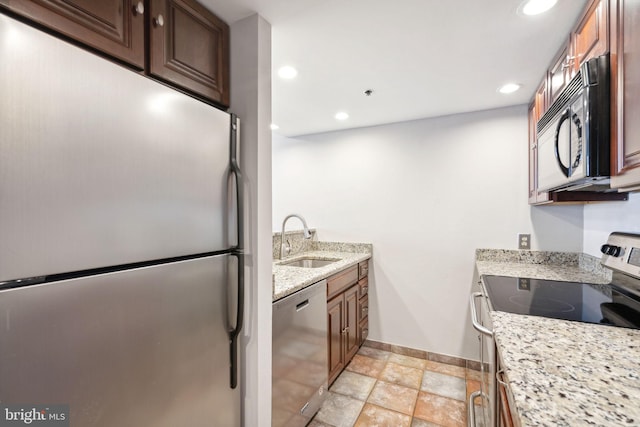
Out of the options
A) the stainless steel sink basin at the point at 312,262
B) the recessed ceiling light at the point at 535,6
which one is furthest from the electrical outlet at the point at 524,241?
the recessed ceiling light at the point at 535,6

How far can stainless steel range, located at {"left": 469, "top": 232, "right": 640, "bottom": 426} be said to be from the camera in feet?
3.69

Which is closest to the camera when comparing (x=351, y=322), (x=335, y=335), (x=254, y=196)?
(x=254, y=196)

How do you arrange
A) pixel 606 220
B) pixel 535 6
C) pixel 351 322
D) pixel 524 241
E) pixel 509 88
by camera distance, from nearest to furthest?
pixel 535 6 < pixel 606 220 < pixel 509 88 < pixel 524 241 < pixel 351 322

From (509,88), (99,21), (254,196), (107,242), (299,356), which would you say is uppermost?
(509,88)

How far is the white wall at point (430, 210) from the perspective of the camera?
7.80 ft

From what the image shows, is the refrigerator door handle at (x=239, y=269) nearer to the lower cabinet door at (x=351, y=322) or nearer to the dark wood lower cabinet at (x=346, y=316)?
the dark wood lower cabinet at (x=346, y=316)

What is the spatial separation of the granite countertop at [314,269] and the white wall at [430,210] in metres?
0.13

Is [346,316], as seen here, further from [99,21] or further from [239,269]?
[99,21]

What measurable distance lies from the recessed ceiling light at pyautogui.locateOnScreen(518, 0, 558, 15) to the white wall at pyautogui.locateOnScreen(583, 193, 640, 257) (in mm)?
1064

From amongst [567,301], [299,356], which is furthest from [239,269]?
[567,301]

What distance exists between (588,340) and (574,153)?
68cm

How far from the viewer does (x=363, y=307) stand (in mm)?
2764

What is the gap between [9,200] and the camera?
0.64 metres

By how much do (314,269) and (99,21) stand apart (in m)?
1.72
